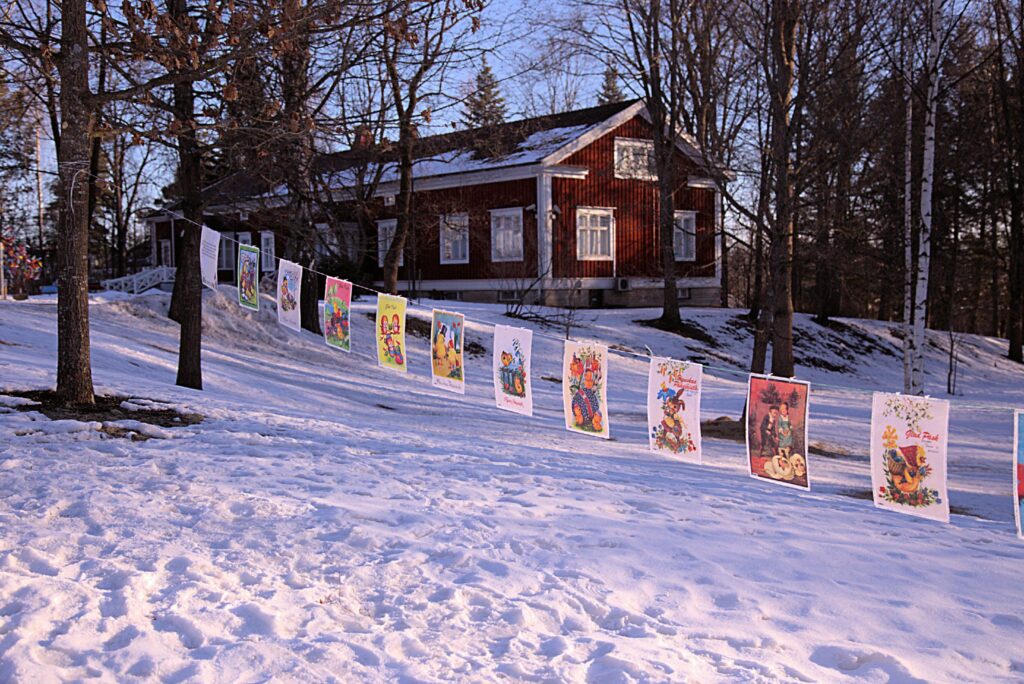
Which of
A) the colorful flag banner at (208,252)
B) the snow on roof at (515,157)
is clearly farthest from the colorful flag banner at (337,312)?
the snow on roof at (515,157)

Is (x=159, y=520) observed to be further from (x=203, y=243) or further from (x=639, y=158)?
(x=639, y=158)

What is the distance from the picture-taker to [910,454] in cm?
751

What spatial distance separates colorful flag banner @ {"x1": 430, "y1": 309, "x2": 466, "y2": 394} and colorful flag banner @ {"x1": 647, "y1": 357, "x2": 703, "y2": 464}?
98.2 inches

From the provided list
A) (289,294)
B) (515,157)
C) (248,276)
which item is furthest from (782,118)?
(515,157)

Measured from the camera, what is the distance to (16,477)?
→ 7254 mm

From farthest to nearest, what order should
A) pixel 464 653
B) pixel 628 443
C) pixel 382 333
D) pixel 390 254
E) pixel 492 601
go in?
1. pixel 390 254
2. pixel 628 443
3. pixel 382 333
4. pixel 492 601
5. pixel 464 653

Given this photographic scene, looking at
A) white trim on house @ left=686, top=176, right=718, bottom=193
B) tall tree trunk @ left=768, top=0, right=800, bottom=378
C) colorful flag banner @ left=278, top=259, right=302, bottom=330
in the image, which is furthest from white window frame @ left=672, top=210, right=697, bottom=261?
colorful flag banner @ left=278, top=259, right=302, bottom=330

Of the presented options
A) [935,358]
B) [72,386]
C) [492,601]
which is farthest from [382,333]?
[935,358]

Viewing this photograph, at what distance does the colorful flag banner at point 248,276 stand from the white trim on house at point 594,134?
1980 centimetres

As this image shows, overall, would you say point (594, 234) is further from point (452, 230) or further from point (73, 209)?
point (73, 209)

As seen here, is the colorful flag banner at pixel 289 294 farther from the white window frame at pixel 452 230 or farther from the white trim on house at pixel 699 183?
the white trim on house at pixel 699 183

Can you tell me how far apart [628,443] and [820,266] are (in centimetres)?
2133

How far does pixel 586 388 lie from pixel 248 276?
5.54 m

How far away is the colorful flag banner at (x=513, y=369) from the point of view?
10352mm
